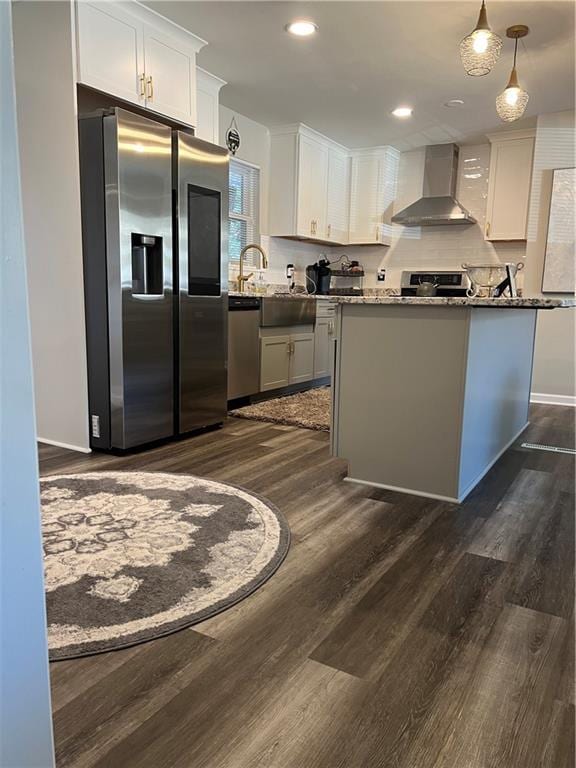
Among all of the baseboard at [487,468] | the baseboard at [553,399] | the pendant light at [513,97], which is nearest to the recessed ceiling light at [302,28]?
the pendant light at [513,97]

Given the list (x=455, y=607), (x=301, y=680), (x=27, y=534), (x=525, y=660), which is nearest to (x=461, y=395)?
(x=455, y=607)

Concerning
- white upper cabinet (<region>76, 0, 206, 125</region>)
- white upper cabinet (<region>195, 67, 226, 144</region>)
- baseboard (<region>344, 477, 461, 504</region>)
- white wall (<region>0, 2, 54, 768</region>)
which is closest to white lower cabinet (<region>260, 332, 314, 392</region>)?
white upper cabinet (<region>195, 67, 226, 144</region>)

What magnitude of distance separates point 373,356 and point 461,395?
465 mm

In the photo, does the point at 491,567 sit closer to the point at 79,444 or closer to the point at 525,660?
the point at 525,660

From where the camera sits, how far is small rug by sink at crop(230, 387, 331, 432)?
4105mm

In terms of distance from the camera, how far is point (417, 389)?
2.62m

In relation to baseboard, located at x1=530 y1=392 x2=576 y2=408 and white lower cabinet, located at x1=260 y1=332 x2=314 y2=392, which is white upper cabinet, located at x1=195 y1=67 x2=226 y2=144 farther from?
baseboard, located at x1=530 y1=392 x2=576 y2=408

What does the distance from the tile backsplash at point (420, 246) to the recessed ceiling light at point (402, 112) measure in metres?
1.19

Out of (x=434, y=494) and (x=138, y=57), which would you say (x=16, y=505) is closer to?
(x=434, y=494)

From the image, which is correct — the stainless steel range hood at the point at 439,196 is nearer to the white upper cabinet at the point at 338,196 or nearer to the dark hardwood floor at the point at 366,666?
the white upper cabinet at the point at 338,196

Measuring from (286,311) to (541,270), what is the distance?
244cm

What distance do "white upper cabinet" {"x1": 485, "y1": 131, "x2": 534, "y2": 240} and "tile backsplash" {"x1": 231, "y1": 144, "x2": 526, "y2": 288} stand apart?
251mm

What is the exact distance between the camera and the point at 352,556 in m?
2.05

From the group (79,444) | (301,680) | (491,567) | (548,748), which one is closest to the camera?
(548,748)
